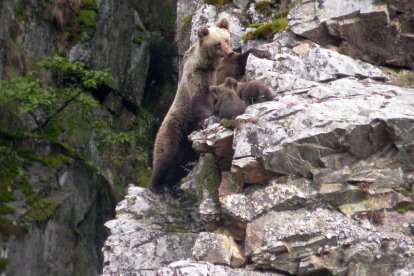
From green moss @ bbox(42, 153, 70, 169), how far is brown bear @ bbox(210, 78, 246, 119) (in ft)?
24.2

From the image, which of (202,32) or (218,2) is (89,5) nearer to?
(218,2)

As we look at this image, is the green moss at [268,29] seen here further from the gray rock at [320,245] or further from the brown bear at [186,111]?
the gray rock at [320,245]

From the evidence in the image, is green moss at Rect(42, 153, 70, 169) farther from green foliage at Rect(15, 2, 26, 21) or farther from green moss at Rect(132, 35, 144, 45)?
green moss at Rect(132, 35, 144, 45)

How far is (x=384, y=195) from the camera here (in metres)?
8.79

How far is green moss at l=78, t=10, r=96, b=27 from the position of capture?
20547 mm

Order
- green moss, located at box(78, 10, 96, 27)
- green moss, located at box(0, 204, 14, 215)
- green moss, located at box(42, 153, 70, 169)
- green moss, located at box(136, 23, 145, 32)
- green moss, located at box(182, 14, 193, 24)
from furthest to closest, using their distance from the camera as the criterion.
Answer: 1. green moss, located at box(136, 23, 145, 32)
2. green moss, located at box(78, 10, 96, 27)
3. green moss, located at box(42, 153, 70, 169)
4. green moss, located at box(0, 204, 14, 215)
5. green moss, located at box(182, 14, 193, 24)

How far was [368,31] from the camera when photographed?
37.1 feet

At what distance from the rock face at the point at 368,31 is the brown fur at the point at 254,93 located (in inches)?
53.3

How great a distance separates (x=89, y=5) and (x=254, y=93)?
11.4 meters

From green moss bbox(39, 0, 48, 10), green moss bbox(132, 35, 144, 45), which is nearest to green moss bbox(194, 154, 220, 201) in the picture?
green moss bbox(39, 0, 48, 10)

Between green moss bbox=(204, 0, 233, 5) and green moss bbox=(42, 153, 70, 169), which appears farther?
green moss bbox=(42, 153, 70, 169)

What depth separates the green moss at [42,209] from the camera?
1616cm

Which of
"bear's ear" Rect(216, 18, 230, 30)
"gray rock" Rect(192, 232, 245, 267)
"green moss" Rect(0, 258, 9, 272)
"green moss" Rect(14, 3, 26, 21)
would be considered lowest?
"gray rock" Rect(192, 232, 245, 267)

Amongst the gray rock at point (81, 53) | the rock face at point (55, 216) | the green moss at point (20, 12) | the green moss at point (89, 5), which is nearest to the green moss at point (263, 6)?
the rock face at point (55, 216)
